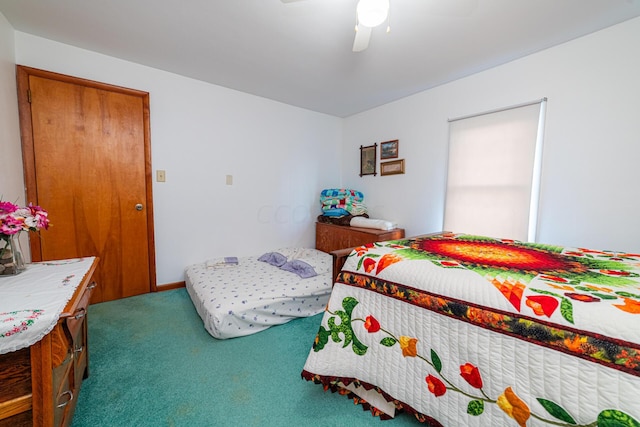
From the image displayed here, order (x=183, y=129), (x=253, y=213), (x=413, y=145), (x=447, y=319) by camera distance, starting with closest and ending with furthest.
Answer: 1. (x=447, y=319)
2. (x=183, y=129)
3. (x=413, y=145)
4. (x=253, y=213)

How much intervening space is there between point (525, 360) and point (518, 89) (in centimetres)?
228

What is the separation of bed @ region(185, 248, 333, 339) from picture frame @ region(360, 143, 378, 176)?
1.48m

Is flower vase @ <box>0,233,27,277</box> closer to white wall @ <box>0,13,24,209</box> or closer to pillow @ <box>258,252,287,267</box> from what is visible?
white wall @ <box>0,13,24,209</box>

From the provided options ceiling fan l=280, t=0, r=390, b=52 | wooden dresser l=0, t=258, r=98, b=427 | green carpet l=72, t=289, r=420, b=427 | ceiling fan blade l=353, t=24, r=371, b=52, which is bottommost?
green carpet l=72, t=289, r=420, b=427

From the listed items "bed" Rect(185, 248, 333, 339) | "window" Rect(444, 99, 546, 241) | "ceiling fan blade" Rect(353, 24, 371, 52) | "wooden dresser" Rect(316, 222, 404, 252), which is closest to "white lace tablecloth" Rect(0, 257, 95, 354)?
"bed" Rect(185, 248, 333, 339)

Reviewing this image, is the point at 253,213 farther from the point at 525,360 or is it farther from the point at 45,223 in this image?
the point at 525,360

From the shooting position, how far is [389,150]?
3146mm

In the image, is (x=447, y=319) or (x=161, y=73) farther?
(x=161, y=73)

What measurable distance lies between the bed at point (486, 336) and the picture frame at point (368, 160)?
6.93ft

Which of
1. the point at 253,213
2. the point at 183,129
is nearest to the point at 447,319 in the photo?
the point at 253,213

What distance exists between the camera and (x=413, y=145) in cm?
290

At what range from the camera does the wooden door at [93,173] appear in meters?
1.94

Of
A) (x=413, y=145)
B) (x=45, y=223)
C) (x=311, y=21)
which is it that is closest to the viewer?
(x=45, y=223)

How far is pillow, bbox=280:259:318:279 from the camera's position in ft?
7.88
